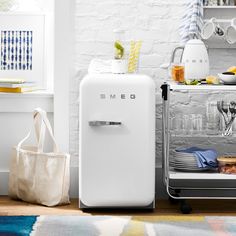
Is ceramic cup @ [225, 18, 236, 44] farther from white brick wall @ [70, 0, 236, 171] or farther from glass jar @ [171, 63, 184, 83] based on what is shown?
glass jar @ [171, 63, 184, 83]

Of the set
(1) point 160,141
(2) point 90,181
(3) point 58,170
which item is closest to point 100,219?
(2) point 90,181

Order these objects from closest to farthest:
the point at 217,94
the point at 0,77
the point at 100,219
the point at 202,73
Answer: the point at 100,219
the point at 202,73
the point at 217,94
the point at 0,77

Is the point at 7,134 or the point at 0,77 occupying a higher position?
the point at 0,77

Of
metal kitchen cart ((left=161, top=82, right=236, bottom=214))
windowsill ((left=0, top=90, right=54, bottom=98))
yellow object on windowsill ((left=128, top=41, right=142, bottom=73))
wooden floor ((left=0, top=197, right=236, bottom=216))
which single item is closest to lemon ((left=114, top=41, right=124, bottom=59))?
yellow object on windowsill ((left=128, top=41, right=142, bottom=73))

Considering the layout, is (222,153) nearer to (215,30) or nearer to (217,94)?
(217,94)

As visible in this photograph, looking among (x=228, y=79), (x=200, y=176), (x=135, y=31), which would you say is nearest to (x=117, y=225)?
(x=200, y=176)

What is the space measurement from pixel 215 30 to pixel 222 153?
2.74 ft

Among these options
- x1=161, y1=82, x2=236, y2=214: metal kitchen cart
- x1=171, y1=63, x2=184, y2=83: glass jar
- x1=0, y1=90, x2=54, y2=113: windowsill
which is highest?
x1=171, y1=63, x2=184, y2=83: glass jar

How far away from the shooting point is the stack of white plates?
4137 millimetres

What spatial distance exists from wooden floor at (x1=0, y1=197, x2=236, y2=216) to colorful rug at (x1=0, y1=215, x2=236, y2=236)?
0.51ft

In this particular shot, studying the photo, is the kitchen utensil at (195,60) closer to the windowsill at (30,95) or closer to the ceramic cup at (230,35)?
the ceramic cup at (230,35)

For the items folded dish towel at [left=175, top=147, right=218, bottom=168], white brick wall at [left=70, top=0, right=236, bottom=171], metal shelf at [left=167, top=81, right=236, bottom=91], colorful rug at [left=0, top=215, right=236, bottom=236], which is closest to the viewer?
colorful rug at [left=0, top=215, right=236, bottom=236]

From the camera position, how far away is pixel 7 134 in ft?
14.8

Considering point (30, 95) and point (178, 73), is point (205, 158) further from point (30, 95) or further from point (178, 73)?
point (30, 95)
